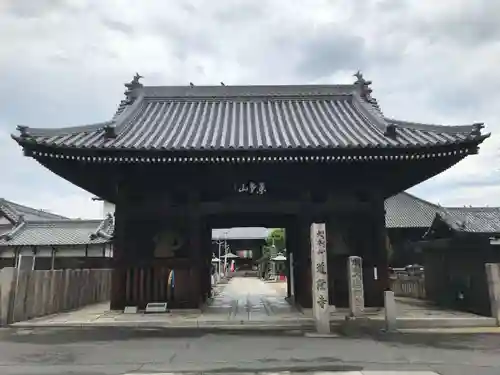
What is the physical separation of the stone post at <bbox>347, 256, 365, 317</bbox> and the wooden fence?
9024mm

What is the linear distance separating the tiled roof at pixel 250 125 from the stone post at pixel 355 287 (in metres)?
3.31

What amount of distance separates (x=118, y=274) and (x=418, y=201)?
31090 mm

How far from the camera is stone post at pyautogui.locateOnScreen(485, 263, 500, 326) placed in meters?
11.6

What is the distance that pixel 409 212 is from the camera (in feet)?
120

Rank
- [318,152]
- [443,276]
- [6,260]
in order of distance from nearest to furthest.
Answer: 1. [318,152]
2. [443,276]
3. [6,260]

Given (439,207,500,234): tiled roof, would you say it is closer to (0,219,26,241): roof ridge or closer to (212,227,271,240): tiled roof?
(0,219,26,241): roof ridge

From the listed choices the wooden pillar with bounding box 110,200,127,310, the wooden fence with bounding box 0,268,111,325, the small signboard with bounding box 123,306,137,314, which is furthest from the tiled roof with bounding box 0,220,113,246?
the small signboard with bounding box 123,306,137,314

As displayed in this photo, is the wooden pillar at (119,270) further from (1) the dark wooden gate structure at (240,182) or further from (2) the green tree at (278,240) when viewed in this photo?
(2) the green tree at (278,240)

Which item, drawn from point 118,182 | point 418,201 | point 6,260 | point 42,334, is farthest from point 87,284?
point 418,201

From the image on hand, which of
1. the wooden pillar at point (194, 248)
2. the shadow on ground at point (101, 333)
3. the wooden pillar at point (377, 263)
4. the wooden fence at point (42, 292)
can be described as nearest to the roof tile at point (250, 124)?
the wooden pillar at point (194, 248)

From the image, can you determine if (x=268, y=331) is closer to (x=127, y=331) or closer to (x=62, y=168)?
(x=127, y=331)

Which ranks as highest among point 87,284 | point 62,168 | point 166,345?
point 62,168

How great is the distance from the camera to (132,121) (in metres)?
15.9

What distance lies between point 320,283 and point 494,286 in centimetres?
500
